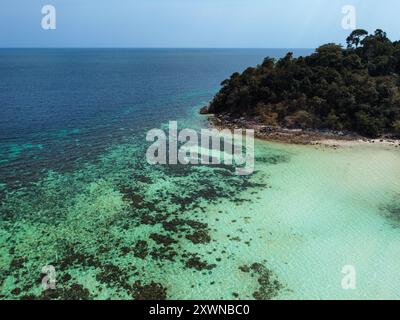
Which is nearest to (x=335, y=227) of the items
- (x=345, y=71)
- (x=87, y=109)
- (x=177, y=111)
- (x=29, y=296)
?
(x=29, y=296)

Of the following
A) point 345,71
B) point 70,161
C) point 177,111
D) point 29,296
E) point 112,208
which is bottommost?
point 29,296

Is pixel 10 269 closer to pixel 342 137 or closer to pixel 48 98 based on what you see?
pixel 342 137

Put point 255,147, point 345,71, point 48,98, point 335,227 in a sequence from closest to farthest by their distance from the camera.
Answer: point 335,227
point 255,147
point 345,71
point 48,98

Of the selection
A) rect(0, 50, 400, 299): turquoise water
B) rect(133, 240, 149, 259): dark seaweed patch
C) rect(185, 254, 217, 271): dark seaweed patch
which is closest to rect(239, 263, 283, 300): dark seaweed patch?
rect(0, 50, 400, 299): turquoise water

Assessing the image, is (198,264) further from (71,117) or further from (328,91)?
(71,117)

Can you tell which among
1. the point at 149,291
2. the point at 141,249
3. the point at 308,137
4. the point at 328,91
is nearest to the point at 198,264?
the point at 149,291

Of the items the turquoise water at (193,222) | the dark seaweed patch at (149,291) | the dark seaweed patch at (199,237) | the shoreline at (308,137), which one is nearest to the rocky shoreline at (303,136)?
the shoreline at (308,137)
